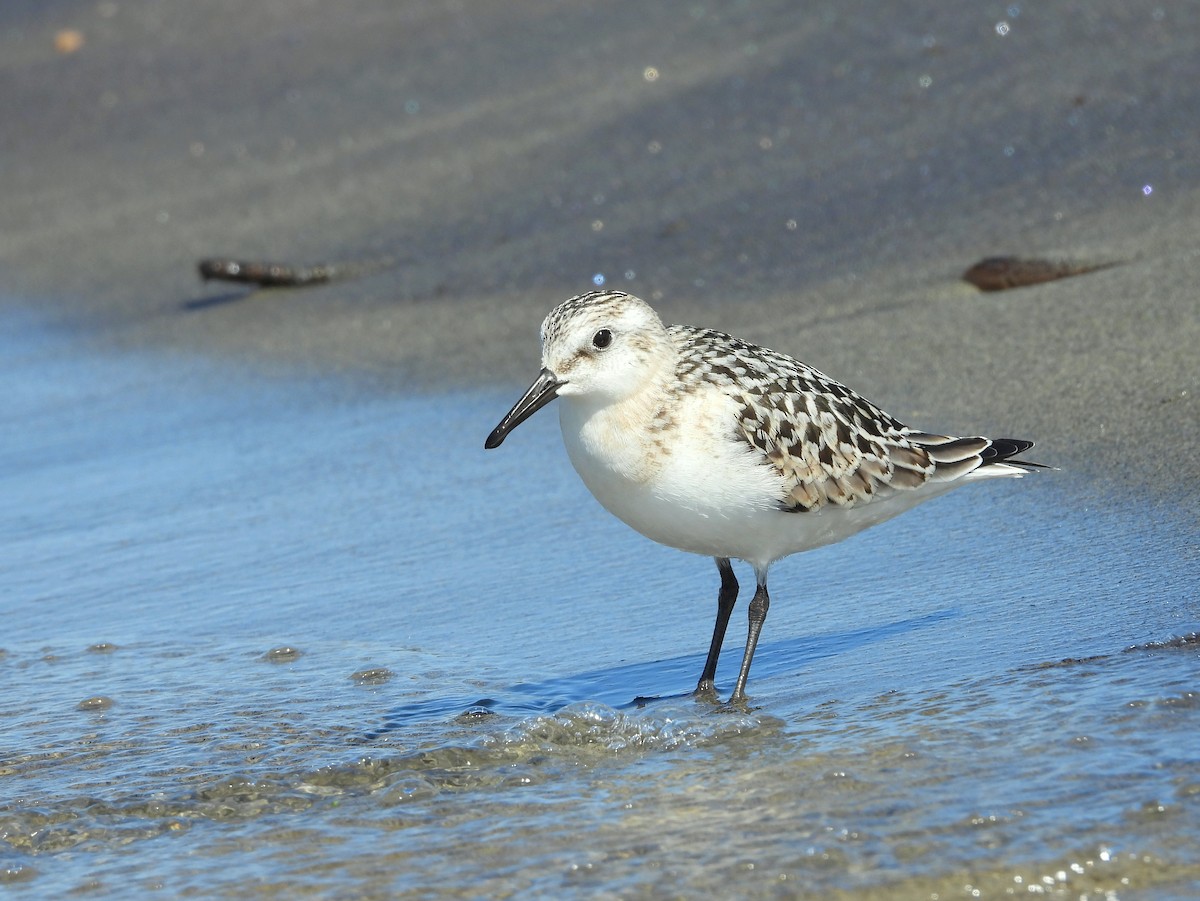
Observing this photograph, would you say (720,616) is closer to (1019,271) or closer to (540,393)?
(540,393)

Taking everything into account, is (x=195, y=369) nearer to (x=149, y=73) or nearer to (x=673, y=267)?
(x=673, y=267)

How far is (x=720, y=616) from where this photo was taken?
5277 millimetres

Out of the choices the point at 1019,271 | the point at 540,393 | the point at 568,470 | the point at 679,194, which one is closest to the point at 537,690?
the point at 540,393

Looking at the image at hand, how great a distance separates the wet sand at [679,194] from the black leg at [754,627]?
1287 millimetres

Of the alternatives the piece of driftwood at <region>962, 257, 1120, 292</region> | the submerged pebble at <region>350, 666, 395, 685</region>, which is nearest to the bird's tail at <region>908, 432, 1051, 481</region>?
the submerged pebble at <region>350, 666, 395, 685</region>

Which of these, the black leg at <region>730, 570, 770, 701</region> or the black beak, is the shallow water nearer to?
the black leg at <region>730, 570, 770, 701</region>

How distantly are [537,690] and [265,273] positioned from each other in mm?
5153

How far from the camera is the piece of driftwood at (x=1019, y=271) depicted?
7402 mm

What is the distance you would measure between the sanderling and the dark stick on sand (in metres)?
4.69

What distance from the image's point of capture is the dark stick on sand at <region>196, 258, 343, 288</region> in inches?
376

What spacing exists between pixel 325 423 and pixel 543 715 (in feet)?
10.8

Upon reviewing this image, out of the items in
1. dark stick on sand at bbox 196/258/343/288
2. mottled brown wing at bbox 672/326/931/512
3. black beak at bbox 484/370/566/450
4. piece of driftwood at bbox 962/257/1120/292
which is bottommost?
mottled brown wing at bbox 672/326/931/512

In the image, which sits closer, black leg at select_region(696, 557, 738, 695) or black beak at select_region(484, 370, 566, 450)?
black beak at select_region(484, 370, 566, 450)

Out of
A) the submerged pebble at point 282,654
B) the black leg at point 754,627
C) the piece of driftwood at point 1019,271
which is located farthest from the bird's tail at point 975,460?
the piece of driftwood at point 1019,271
